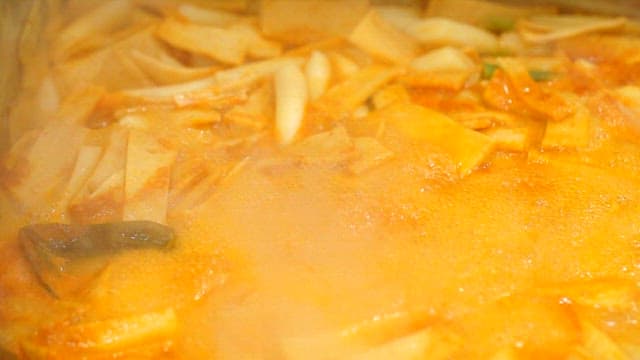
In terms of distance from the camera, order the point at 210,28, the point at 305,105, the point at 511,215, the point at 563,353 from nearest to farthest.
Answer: the point at 563,353, the point at 511,215, the point at 305,105, the point at 210,28

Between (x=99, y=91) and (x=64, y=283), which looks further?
(x=99, y=91)

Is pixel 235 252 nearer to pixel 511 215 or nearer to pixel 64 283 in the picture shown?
pixel 64 283

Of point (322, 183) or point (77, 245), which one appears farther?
point (322, 183)

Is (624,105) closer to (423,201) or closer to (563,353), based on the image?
(423,201)

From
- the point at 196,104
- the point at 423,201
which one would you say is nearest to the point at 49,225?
the point at 196,104

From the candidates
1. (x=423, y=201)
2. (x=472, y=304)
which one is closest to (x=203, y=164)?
(x=423, y=201)

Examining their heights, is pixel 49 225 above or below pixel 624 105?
below

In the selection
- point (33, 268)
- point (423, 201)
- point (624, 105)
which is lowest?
point (33, 268)

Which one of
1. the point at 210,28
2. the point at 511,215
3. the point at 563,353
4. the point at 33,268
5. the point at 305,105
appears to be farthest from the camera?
the point at 210,28
